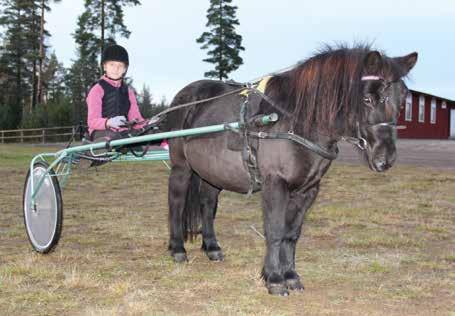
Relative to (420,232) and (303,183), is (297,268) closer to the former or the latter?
(303,183)

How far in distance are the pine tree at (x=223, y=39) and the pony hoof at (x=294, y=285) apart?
4098 centimetres

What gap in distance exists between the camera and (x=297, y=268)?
5656mm

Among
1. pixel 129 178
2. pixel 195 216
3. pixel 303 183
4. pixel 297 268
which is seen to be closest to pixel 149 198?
pixel 129 178

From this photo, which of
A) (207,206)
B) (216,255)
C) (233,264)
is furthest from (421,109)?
(233,264)

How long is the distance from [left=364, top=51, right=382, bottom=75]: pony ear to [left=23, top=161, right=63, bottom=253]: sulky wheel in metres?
3.56

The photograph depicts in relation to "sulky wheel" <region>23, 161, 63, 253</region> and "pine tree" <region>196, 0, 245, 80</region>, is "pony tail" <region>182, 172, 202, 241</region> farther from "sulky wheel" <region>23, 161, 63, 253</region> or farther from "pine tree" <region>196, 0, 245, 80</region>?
"pine tree" <region>196, 0, 245, 80</region>

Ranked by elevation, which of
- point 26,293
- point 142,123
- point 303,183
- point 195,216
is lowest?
point 26,293

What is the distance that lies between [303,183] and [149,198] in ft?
23.0

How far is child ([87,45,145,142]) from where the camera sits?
599cm

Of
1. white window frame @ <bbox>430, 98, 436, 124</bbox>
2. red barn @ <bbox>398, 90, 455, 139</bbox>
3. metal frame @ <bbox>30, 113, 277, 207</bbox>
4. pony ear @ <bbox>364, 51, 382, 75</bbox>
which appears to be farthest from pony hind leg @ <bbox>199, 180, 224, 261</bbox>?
white window frame @ <bbox>430, 98, 436, 124</bbox>

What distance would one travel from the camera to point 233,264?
5848 mm

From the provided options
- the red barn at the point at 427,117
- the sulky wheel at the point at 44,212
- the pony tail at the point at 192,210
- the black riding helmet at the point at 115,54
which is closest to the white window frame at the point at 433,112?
the red barn at the point at 427,117

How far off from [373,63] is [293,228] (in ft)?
5.35

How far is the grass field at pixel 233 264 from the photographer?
443 centimetres
